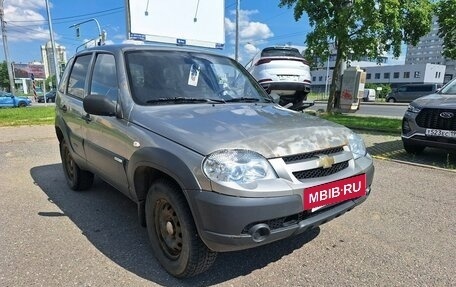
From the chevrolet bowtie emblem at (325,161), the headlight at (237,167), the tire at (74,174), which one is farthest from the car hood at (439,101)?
the tire at (74,174)

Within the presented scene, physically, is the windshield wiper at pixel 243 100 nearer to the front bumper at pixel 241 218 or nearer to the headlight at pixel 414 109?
the front bumper at pixel 241 218

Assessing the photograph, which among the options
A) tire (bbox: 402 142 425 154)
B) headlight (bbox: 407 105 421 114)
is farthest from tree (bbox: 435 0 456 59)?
headlight (bbox: 407 105 421 114)

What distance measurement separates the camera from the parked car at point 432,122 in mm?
5723

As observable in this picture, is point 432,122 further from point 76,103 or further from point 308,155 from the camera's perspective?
point 76,103

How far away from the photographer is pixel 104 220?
3.86 metres

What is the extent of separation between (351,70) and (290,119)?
15489mm

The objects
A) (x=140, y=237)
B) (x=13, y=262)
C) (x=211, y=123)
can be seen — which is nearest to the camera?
(x=211, y=123)

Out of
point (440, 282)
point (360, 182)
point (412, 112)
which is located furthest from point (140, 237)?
point (412, 112)

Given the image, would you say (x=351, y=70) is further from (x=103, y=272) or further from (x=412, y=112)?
(x=103, y=272)

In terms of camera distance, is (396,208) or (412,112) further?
(412,112)

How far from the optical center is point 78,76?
4375 mm

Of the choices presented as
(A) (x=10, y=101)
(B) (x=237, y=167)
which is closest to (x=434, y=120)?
(B) (x=237, y=167)

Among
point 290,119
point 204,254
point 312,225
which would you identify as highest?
point 290,119

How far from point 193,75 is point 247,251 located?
5.78 ft
